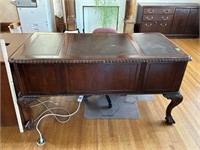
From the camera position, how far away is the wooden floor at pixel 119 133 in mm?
1581

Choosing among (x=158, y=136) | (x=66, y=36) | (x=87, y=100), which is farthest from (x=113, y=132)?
(x=66, y=36)

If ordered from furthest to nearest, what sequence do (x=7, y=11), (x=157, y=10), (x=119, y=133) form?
(x=7, y=11)
(x=157, y=10)
(x=119, y=133)

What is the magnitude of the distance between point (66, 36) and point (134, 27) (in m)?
2.99

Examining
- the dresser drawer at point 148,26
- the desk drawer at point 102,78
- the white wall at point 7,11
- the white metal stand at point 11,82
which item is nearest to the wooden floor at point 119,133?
the white metal stand at point 11,82

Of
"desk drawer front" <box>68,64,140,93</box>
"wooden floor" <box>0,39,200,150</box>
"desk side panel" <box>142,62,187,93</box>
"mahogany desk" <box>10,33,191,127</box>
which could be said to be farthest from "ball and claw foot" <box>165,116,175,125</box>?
"desk drawer front" <box>68,64,140,93</box>

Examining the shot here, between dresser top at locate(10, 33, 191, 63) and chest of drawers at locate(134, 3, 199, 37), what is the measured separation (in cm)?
231

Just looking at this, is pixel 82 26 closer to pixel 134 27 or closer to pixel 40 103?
pixel 134 27

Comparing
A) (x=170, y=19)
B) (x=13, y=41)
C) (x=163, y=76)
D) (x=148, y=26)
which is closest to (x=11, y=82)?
(x=13, y=41)

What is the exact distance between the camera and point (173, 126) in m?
1.80

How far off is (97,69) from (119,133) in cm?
73

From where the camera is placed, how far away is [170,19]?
4066 millimetres

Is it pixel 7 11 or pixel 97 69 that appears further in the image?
pixel 7 11

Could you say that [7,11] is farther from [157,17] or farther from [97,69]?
[97,69]

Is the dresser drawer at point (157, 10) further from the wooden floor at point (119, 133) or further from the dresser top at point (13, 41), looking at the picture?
the dresser top at point (13, 41)
